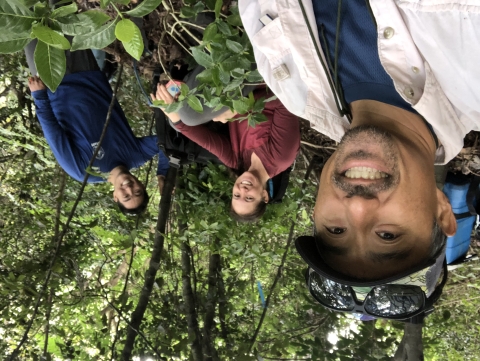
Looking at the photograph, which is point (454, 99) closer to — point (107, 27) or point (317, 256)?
point (317, 256)

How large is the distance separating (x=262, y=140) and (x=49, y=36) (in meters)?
2.10

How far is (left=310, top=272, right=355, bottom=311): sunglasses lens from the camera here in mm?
2037

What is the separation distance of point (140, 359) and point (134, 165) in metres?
1.74

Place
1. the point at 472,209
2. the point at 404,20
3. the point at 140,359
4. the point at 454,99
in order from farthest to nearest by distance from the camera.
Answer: the point at 140,359 → the point at 472,209 → the point at 454,99 → the point at 404,20

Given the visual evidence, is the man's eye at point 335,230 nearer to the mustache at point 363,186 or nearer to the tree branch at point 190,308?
the mustache at point 363,186

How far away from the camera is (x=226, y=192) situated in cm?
338

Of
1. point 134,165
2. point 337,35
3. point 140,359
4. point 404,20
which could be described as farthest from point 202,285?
point 404,20

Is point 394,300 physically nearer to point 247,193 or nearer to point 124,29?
point 247,193

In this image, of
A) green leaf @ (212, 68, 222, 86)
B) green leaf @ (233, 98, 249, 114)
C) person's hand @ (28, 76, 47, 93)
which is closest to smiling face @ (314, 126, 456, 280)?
green leaf @ (233, 98, 249, 114)

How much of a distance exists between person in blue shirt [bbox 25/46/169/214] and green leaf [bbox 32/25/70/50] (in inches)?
97.2

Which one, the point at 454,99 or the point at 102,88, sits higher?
the point at 102,88

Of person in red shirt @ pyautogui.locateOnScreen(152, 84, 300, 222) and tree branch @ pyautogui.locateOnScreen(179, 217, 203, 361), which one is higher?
person in red shirt @ pyautogui.locateOnScreen(152, 84, 300, 222)

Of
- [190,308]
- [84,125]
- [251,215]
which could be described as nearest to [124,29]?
[251,215]

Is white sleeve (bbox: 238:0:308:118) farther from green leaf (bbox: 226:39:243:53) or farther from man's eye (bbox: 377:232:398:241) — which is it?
man's eye (bbox: 377:232:398:241)
